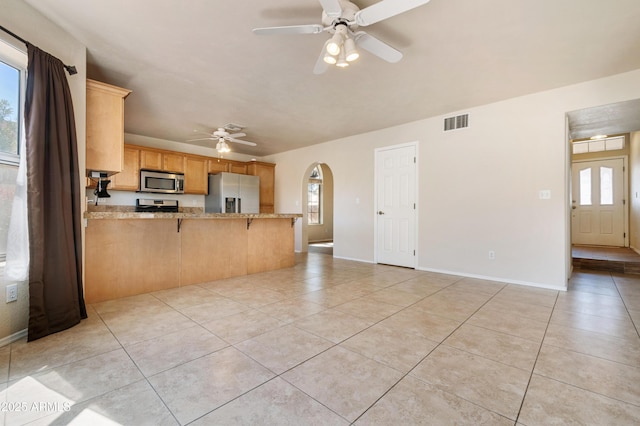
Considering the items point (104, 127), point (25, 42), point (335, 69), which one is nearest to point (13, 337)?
point (104, 127)

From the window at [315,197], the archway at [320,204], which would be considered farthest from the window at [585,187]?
the window at [315,197]

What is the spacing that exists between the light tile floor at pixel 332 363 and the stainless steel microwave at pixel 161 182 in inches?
121

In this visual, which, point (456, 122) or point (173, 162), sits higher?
point (456, 122)

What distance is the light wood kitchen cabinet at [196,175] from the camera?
6.18 meters

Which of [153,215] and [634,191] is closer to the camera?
[153,215]

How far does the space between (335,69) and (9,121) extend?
285 centimetres

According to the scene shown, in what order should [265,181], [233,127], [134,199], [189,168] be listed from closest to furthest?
[233,127], [134,199], [189,168], [265,181]

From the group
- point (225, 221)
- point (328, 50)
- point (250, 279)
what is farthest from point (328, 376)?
point (225, 221)

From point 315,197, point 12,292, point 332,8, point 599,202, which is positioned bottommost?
point 12,292

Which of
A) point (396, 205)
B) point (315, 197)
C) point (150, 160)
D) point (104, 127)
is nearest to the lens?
A: point (104, 127)

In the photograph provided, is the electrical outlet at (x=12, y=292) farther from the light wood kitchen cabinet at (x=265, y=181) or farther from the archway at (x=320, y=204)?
the archway at (x=320, y=204)

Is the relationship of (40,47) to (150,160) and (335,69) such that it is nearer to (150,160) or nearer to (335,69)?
(335,69)

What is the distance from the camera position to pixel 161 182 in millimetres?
5742

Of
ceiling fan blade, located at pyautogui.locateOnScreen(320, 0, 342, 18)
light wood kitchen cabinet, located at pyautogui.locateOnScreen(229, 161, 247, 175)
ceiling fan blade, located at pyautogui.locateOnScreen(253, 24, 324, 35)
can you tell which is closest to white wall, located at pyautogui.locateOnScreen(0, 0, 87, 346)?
ceiling fan blade, located at pyautogui.locateOnScreen(253, 24, 324, 35)
